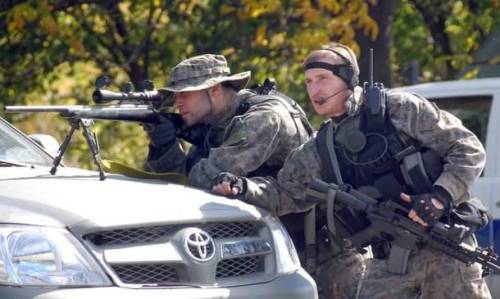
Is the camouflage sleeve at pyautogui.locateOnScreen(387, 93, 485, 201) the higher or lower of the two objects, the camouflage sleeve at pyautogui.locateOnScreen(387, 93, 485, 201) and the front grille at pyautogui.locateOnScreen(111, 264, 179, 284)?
the higher

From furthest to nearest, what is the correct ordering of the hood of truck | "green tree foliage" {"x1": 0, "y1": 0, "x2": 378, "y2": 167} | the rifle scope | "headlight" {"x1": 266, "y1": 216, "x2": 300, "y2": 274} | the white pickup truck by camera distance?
"green tree foliage" {"x1": 0, "y1": 0, "x2": 378, "y2": 167} → the white pickup truck → the rifle scope → "headlight" {"x1": 266, "y1": 216, "x2": 300, "y2": 274} → the hood of truck

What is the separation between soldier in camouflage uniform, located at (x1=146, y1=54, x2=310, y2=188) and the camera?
5449mm

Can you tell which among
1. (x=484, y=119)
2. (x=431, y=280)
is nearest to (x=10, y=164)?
(x=431, y=280)

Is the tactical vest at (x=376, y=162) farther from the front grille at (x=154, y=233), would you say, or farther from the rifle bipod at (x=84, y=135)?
the rifle bipod at (x=84, y=135)

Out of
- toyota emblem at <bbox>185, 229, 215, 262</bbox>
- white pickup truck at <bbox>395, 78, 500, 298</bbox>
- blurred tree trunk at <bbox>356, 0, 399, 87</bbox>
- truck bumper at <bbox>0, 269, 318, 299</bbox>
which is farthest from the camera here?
blurred tree trunk at <bbox>356, 0, 399, 87</bbox>

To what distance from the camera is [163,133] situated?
5.76m

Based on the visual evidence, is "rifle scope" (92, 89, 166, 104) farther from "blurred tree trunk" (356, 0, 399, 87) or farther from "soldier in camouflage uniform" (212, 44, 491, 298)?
"blurred tree trunk" (356, 0, 399, 87)

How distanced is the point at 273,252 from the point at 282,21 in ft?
21.5

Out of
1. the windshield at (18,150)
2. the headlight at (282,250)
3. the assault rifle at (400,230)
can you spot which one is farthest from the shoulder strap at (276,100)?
the windshield at (18,150)

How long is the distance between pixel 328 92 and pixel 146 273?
1367 mm

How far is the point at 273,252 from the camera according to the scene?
4.93m

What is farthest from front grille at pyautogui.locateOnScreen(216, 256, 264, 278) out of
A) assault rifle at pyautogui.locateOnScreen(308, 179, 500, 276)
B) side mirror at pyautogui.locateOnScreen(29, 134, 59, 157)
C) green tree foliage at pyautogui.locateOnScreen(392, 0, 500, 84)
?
green tree foliage at pyautogui.locateOnScreen(392, 0, 500, 84)

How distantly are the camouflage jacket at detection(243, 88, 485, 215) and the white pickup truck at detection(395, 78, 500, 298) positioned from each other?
6.66 ft

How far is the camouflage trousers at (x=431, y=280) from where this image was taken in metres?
5.31
